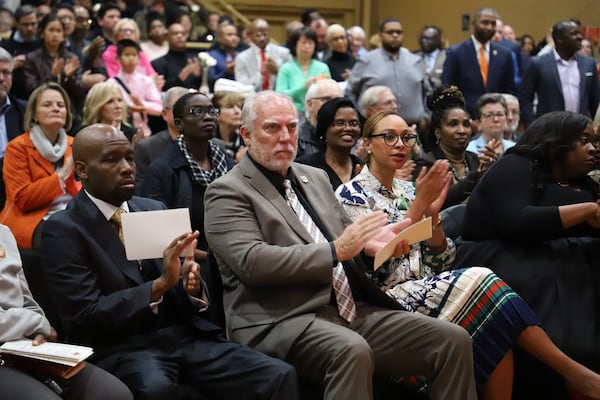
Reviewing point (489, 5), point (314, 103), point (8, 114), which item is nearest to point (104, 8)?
point (8, 114)

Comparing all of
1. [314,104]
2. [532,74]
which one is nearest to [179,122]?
[314,104]

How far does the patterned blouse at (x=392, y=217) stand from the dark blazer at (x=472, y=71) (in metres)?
4.19

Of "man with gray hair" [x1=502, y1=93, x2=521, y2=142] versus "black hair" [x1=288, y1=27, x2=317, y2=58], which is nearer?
"man with gray hair" [x1=502, y1=93, x2=521, y2=142]

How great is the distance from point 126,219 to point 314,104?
3.31 m

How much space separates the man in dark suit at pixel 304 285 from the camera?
9.98 feet

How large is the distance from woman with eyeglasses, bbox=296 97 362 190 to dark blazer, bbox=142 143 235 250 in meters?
0.75

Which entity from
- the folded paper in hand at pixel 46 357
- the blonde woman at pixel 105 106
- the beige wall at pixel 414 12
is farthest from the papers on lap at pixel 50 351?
the beige wall at pixel 414 12

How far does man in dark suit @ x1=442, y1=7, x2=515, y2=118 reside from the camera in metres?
7.85

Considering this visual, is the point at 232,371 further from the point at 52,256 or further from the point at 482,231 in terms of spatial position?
the point at 482,231

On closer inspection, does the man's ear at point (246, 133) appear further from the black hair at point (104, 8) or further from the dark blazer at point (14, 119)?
the black hair at point (104, 8)

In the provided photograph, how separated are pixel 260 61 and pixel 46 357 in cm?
621

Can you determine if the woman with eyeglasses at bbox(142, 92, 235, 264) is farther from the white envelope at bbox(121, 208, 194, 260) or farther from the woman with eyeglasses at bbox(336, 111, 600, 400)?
the white envelope at bbox(121, 208, 194, 260)

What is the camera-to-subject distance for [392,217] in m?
3.70

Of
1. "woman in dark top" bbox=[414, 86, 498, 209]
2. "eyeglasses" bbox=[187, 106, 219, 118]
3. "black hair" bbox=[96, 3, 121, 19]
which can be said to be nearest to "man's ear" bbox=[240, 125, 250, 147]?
"eyeglasses" bbox=[187, 106, 219, 118]
